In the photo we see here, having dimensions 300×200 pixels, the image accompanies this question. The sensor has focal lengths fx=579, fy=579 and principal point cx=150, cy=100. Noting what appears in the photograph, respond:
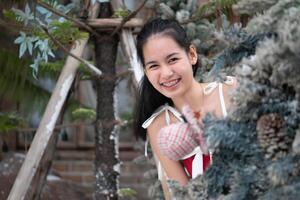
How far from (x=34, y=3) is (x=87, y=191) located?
3138 mm

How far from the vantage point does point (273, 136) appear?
106 centimetres

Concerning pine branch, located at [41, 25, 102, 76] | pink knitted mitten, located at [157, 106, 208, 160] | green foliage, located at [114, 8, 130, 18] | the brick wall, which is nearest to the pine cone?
pink knitted mitten, located at [157, 106, 208, 160]

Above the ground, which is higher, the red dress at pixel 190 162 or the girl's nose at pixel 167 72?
the girl's nose at pixel 167 72

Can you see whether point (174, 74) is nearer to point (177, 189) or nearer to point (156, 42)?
point (156, 42)

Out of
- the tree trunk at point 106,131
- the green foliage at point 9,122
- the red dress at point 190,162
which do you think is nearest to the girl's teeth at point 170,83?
the red dress at point 190,162

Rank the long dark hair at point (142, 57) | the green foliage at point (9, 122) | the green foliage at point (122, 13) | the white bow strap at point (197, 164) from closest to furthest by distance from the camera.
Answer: the white bow strap at point (197, 164) → the long dark hair at point (142, 57) → the green foliage at point (122, 13) → the green foliage at point (9, 122)

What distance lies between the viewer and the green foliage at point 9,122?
3.67 metres

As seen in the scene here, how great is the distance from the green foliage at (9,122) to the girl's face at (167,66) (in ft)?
7.25

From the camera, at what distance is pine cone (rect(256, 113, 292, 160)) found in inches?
41.5

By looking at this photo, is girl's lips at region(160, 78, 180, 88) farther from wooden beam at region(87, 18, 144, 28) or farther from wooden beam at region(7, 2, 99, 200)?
wooden beam at region(87, 18, 144, 28)

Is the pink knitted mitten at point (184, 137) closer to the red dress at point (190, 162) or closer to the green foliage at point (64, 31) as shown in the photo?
the red dress at point (190, 162)

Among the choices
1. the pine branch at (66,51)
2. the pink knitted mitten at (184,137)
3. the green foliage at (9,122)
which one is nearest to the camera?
the pink knitted mitten at (184,137)

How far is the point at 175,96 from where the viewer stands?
1.70 meters

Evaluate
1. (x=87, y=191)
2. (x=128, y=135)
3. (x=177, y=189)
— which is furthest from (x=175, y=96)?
(x=128, y=135)
